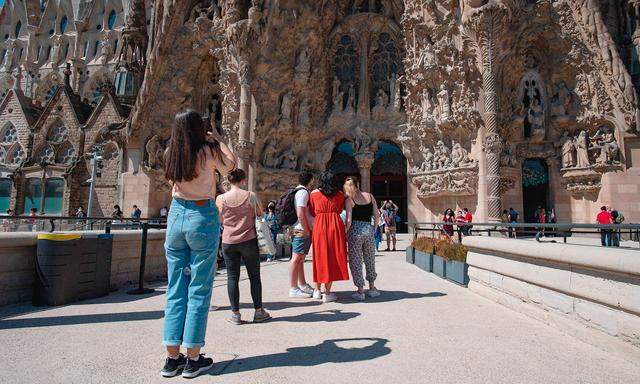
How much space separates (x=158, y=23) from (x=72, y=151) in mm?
10632

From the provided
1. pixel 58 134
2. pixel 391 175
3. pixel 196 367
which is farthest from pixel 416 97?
pixel 58 134

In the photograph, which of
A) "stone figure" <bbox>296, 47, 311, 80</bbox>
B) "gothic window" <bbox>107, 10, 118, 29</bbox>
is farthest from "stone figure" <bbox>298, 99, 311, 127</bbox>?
"gothic window" <bbox>107, 10, 118, 29</bbox>

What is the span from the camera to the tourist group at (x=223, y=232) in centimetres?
265

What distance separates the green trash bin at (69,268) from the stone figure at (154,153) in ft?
52.6

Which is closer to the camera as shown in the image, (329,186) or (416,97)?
(329,186)

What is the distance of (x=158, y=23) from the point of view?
816 inches

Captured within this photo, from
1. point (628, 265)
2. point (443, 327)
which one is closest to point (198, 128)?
point (443, 327)

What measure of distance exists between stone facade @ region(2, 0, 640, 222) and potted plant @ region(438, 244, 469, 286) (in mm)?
9498

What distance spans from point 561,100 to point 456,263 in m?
14.3

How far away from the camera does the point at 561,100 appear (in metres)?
17.1

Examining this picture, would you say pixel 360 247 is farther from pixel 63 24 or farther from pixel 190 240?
pixel 63 24

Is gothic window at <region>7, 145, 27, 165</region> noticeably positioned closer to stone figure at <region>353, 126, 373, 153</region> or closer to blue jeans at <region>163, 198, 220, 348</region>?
stone figure at <region>353, 126, 373, 153</region>

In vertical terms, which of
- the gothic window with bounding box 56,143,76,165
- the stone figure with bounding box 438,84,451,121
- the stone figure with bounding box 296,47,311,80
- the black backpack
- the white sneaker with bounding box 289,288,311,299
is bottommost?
the white sneaker with bounding box 289,288,311,299

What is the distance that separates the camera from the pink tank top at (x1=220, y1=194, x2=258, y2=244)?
4.01 metres
